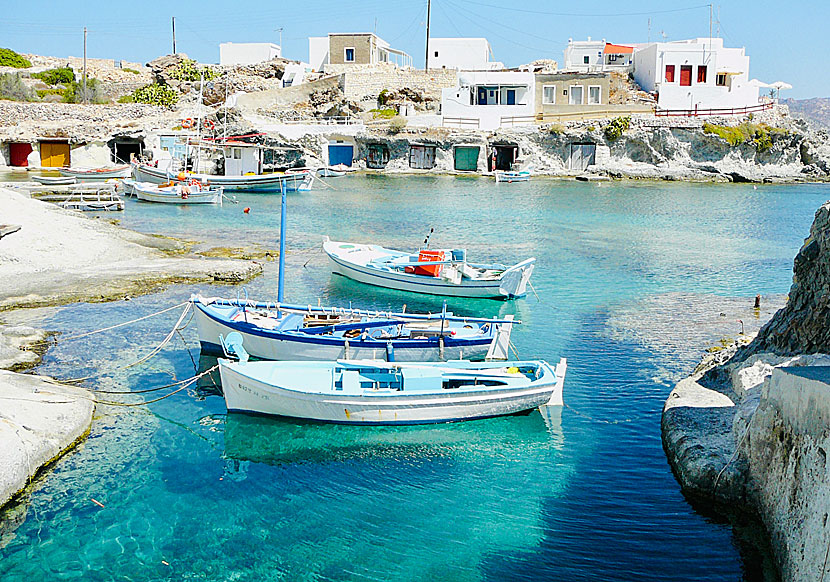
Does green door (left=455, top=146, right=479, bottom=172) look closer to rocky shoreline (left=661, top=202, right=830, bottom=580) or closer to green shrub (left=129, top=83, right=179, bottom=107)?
green shrub (left=129, top=83, right=179, bottom=107)

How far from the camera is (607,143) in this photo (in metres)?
74.8

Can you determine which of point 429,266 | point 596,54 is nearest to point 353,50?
point 596,54

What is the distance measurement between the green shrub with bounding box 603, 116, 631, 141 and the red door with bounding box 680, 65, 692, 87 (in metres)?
10.9

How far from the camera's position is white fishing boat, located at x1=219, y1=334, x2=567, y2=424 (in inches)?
603

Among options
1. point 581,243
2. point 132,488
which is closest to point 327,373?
point 132,488

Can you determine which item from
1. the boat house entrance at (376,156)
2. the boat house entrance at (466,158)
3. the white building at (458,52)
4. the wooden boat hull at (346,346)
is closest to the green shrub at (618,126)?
the boat house entrance at (466,158)

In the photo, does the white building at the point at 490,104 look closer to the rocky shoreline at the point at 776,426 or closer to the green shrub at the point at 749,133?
the green shrub at the point at 749,133

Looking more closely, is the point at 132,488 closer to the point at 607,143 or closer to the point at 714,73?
the point at 607,143

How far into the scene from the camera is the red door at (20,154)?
Result: 72.9 metres

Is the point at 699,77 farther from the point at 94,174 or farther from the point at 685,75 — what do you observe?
the point at 94,174

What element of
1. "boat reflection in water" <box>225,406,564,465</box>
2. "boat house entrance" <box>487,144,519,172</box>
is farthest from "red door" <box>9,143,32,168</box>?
"boat reflection in water" <box>225,406,564,465</box>

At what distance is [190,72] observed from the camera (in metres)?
91.7

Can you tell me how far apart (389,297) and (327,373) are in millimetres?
9899

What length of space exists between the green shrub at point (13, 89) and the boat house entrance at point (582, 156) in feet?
199
